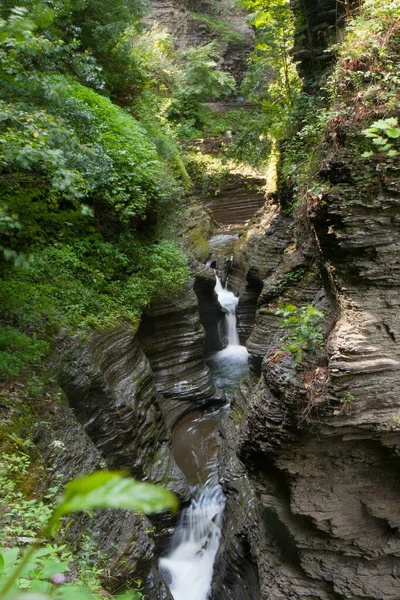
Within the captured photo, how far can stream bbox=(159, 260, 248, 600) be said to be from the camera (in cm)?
773

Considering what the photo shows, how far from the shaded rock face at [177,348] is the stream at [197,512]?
2.54 ft

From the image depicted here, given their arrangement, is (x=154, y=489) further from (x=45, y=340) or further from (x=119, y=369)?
(x=119, y=369)

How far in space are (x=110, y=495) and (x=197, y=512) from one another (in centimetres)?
913

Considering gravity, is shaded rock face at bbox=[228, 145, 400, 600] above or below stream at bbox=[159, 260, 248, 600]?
above

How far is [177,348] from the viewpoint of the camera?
11.3 meters

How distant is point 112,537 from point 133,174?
7.24m

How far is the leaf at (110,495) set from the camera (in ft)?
1.79

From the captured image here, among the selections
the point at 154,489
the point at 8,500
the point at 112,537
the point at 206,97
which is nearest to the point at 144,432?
the point at 112,537

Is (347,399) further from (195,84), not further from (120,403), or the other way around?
(195,84)

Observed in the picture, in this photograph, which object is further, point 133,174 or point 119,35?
point 119,35

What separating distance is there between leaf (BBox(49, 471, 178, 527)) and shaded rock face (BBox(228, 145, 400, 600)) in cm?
412

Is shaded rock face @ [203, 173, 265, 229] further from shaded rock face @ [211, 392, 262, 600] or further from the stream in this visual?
shaded rock face @ [211, 392, 262, 600]

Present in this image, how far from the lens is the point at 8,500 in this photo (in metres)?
Answer: 4.25

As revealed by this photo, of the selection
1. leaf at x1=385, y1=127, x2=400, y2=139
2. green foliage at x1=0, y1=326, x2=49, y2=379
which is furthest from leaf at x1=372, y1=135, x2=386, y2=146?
green foliage at x1=0, y1=326, x2=49, y2=379
